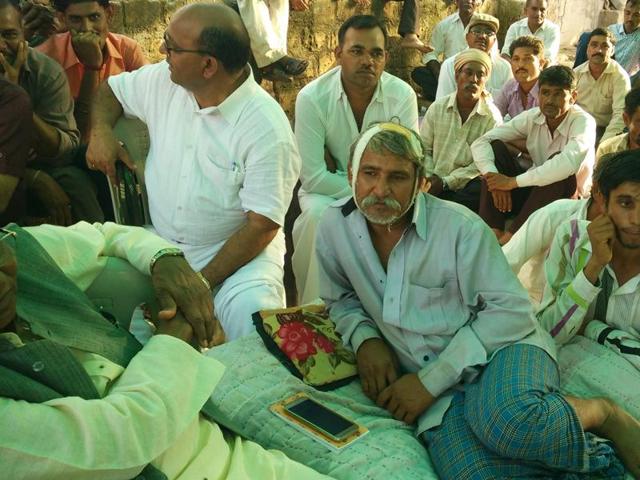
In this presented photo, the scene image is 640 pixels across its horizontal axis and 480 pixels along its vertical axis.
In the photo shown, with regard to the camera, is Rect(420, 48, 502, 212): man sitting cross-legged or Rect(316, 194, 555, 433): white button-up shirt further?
Rect(420, 48, 502, 212): man sitting cross-legged

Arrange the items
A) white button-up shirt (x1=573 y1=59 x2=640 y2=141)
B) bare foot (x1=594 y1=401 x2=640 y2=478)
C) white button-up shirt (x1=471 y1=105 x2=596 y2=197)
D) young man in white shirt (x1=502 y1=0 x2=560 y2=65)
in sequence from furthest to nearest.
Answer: young man in white shirt (x1=502 y1=0 x2=560 y2=65)
white button-up shirt (x1=573 y1=59 x2=640 y2=141)
white button-up shirt (x1=471 y1=105 x2=596 y2=197)
bare foot (x1=594 y1=401 x2=640 y2=478)

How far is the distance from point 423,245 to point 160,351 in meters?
0.91

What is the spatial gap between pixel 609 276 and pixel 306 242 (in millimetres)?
1611

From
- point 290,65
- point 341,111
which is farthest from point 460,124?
point 290,65

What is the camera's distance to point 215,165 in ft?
9.09

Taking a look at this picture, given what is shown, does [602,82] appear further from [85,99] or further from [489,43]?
[85,99]

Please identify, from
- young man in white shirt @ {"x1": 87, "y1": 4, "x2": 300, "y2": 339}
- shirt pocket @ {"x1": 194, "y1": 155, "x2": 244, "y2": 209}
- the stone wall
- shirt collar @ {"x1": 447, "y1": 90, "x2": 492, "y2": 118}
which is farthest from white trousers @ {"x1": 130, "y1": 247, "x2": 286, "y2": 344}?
the stone wall

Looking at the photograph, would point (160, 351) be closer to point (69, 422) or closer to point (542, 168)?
point (69, 422)

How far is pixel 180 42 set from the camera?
2.68 metres

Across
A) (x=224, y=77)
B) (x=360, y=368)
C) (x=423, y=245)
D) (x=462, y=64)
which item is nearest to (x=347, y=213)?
(x=423, y=245)

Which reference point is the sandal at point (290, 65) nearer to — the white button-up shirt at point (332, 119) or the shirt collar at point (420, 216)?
the white button-up shirt at point (332, 119)

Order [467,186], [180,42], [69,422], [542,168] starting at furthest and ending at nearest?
[467,186]
[542,168]
[180,42]
[69,422]

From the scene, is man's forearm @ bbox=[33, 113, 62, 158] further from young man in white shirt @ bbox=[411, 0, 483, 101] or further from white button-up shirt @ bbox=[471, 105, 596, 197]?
Result: young man in white shirt @ bbox=[411, 0, 483, 101]

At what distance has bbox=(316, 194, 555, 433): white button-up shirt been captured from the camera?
2.04 metres
